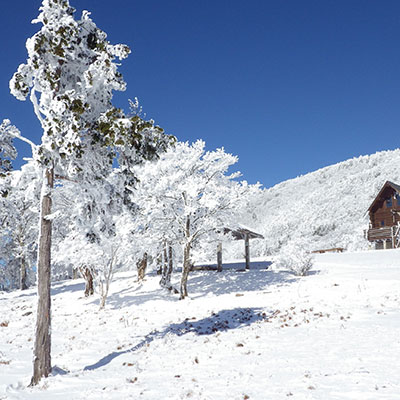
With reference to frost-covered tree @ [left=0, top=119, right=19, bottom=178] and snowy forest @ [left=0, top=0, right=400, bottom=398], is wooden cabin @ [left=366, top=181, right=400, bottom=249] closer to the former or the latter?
snowy forest @ [left=0, top=0, right=400, bottom=398]

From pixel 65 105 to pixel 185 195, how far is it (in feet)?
41.7

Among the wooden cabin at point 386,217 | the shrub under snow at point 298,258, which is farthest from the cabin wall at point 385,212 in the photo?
the shrub under snow at point 298,258

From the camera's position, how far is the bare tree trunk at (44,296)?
9.26m

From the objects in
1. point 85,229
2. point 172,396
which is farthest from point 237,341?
point 85,229

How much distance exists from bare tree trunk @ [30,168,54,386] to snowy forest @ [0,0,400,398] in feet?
0.08

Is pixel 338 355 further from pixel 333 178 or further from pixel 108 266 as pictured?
pixel 333 178

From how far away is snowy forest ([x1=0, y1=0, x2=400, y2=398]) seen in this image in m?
9.54

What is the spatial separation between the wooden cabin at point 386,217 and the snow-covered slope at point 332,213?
15.6ft

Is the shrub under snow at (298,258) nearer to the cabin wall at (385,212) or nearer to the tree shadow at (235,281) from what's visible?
the tree shadow at (235,281)

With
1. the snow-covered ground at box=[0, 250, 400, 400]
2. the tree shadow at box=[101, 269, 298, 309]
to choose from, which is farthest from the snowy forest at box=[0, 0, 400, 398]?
the snow-covered ground at box=[0, 250, 400, 400]

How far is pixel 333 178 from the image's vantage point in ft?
361

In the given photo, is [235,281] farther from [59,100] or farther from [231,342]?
[59,100]

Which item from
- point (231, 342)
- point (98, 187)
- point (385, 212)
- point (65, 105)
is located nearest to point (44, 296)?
point (98, 187)

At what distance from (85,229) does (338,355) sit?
24.0 ft
